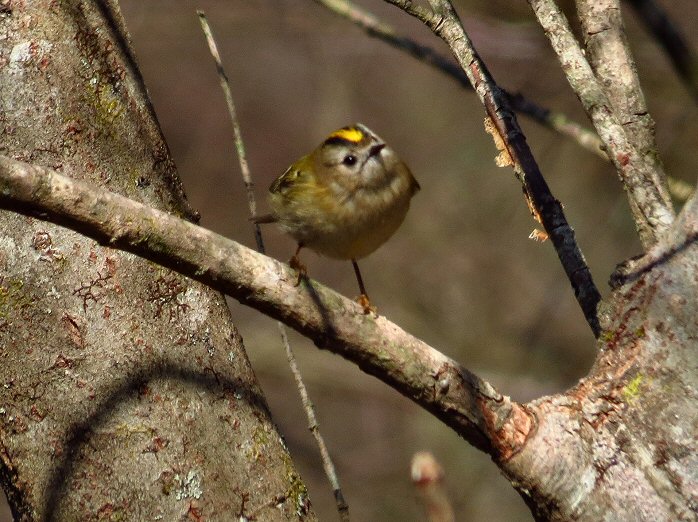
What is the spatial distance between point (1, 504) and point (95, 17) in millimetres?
5117

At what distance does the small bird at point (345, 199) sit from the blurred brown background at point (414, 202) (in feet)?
5.45

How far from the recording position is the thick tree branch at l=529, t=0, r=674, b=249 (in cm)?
175

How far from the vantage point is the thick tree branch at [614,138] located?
5.75 feet

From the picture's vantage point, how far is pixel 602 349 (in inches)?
68.2

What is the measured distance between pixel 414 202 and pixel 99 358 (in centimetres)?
571

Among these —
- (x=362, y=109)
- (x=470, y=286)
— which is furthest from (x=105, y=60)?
(x=362, y=109)

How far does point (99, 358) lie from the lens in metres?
1.78

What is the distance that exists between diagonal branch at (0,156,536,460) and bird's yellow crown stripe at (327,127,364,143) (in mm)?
1933

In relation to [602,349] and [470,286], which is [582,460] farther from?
[470,286]

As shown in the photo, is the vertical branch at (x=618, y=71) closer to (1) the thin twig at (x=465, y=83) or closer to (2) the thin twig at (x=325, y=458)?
(1) the thin twig at (x=465, y=83)

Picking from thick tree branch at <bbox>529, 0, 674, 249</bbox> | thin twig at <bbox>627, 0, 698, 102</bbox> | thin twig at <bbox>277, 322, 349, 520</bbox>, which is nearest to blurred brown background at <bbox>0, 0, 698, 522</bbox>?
thin twig at <bbox>627, 0, 698, 102</bbox>

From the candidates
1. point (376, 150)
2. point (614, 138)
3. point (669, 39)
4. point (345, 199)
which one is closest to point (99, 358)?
point (614, 138)

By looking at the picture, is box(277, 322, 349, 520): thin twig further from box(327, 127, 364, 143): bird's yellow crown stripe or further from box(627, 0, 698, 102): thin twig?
box(627, 0, 698, 102): thin twig

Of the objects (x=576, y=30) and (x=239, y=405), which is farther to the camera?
(x=576, y=30)
